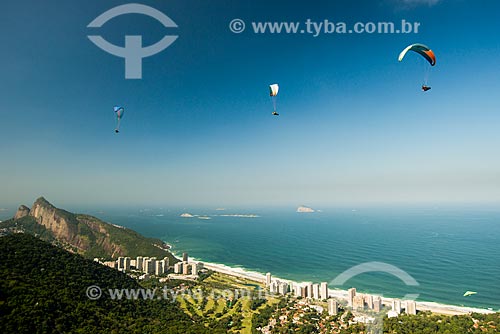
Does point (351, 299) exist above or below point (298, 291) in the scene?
above

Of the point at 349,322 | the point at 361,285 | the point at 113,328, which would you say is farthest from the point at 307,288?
the point at 113,328

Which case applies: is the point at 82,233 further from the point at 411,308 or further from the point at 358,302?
the point at 411,308

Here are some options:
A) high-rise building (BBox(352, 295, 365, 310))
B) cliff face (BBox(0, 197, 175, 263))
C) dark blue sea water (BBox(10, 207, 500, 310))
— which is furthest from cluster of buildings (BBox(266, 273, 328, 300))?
cliff face (BBox(0, 197, 175, 263))

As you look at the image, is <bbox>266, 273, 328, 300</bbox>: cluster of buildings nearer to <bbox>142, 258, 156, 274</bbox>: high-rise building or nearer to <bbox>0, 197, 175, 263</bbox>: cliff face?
<bbox>142, 258, 156, 274</bbox>: high-rise building

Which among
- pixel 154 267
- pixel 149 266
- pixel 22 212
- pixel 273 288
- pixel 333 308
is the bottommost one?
pixel 273 288

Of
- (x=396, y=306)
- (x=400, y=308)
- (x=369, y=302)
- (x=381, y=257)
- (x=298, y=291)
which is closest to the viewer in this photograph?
(x=396, y=306)

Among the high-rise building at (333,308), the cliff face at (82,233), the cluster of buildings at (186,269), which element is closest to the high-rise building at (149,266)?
the cluster of buildings at (186,269)

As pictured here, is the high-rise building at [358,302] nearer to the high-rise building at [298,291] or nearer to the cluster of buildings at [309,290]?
the cluster of buildings at [309,290]

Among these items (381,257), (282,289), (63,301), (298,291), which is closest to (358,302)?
(298,291)
